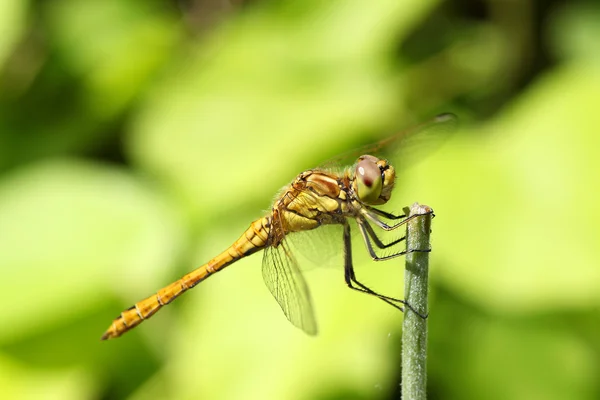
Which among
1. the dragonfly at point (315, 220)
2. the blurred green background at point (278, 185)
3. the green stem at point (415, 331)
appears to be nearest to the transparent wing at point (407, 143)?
the dragonfly at point (315, 220)

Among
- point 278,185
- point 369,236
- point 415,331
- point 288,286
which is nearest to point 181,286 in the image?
point 288,286

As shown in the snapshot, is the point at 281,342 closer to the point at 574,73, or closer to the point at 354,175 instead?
the point at 354,175

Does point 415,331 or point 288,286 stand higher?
point 288,286

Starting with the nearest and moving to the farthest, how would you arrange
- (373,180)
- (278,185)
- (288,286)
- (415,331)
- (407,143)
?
(415,331) → (373,180) → (288,286) → (407,143) → (278,185)

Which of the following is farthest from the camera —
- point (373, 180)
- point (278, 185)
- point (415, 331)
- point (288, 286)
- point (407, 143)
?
point (278, 185)

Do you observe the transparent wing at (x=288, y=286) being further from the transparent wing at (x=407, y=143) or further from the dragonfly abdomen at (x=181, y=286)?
the transparent wing at (x=407, y=143)

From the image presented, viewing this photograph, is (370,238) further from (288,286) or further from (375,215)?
(288,286)
